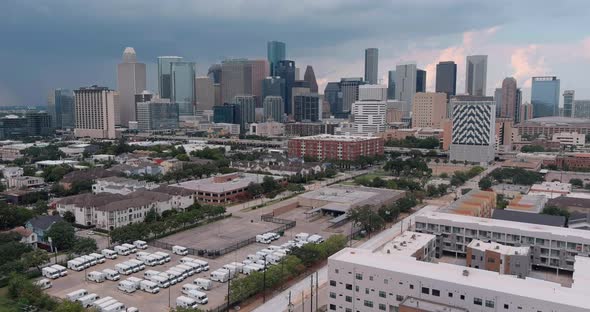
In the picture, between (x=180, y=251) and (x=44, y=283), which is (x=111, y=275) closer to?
(x=44, y=283)

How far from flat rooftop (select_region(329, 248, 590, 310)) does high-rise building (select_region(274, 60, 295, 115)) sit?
151 m

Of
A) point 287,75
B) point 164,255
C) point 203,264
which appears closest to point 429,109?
point 287,75

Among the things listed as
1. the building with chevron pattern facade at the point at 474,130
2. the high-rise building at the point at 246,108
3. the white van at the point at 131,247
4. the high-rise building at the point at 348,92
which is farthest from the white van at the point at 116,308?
the high-rise building at the point at 348,92

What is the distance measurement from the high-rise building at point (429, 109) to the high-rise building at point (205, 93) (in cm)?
8961

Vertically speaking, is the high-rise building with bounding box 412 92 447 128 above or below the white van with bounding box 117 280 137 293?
above

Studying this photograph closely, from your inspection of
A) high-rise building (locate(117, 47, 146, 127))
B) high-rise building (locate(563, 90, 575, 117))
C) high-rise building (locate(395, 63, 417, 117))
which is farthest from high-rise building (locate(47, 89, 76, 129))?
high-rise building (locate(563, 90, 575, 117))

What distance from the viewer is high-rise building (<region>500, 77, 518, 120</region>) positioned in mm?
128375

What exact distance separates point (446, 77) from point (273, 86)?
2476 inches

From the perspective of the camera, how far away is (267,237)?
27.3 metres

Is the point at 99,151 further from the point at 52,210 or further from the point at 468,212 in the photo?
the point at 468,212

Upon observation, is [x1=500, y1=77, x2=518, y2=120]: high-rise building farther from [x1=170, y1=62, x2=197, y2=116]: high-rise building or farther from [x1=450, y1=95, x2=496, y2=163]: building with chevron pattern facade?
[x1=170, y1=62, x2=197, y2=116]: high-rise building

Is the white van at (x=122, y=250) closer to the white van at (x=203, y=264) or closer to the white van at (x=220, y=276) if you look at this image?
the white van at (x=203, y=264)

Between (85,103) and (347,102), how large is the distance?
315ft

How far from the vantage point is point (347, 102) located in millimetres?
172750
